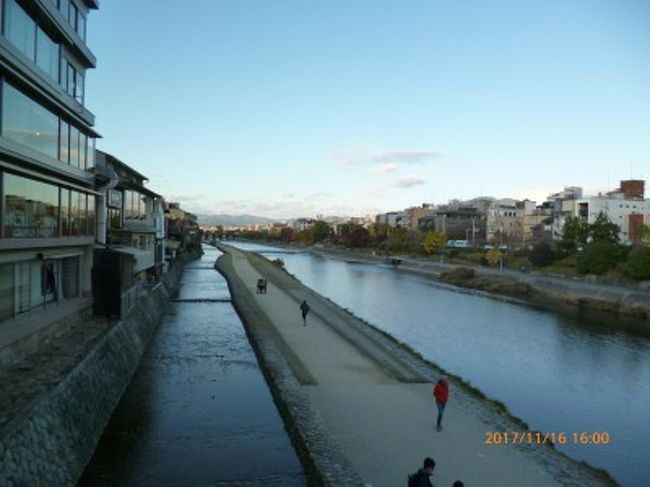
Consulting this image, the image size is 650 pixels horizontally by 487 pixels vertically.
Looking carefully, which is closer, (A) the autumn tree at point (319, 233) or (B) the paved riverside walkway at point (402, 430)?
(B) the paved riverside walkway at point (402, 430)

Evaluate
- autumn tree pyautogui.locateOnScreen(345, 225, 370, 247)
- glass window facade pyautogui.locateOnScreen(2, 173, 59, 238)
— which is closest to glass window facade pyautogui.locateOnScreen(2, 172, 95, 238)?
glass window facade pyautogui.locateOnScreen(2, 173, 59, 238)

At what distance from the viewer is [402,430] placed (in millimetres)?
12266

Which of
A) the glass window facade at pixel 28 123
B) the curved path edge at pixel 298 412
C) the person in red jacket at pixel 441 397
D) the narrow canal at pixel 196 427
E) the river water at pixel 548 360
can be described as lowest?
the river water at pixel 548 360

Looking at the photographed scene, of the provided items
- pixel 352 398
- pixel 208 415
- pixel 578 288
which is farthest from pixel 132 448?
pixel 578 288

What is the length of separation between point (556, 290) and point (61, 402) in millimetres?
41876

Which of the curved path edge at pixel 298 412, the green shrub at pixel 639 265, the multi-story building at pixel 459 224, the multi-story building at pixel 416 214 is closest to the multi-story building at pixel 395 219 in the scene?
the multi-story building at pixel 416 214

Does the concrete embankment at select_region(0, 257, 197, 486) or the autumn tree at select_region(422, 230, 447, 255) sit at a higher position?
the autumn tree at select_region(422, 230, 447, 255)

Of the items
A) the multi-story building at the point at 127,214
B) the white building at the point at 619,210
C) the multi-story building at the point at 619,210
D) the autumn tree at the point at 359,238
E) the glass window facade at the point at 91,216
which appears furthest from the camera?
the autumn tree at the point at 359,238

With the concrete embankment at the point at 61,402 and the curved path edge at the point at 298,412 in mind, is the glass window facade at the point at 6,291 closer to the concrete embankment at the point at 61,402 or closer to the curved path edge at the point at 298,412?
the concrete embankment at the point at 61,402

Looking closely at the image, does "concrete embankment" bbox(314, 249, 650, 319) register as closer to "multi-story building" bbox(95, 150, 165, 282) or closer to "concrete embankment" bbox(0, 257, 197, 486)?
"multi-story building" bbox(95, 150, 165, 282)

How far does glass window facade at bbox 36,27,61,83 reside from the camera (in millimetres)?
16931

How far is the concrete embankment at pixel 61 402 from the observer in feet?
28.0

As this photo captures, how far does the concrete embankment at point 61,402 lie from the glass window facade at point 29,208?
3.00 m

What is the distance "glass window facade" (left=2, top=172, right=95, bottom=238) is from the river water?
559 inches
